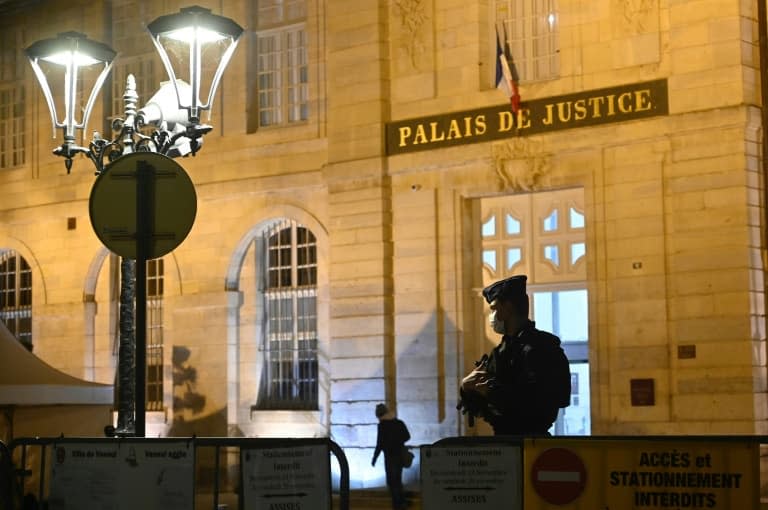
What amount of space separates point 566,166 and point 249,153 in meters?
6.06

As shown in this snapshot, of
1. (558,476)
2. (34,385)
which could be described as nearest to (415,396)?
(34,385)

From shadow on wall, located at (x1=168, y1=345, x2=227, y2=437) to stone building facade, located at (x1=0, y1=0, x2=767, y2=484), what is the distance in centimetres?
4

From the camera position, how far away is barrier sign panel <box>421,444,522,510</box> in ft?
27.0

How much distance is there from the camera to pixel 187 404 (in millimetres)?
24812

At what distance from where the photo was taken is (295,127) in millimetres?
24016

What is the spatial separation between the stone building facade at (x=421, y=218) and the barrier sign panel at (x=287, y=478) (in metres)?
11.0

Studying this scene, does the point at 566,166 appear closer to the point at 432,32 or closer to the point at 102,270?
the point at 432,32

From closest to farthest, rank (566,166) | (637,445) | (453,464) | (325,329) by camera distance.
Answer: (637,445) → (453,464) → (566,166) → (325,329)

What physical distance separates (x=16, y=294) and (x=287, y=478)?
19.8 m

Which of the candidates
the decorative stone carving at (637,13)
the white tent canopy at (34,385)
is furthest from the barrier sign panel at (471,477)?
the decorative stone carving at (637,13)

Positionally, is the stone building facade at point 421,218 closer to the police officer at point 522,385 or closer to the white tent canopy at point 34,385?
the white tent canopy at point 34,385

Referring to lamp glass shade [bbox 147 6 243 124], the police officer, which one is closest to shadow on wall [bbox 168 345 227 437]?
lamp glass shade [bbox 147 6 243 124]

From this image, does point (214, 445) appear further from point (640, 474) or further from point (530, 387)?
point (640, 474)

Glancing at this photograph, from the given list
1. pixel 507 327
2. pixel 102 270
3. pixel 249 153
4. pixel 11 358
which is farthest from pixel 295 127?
pixel 507 327
